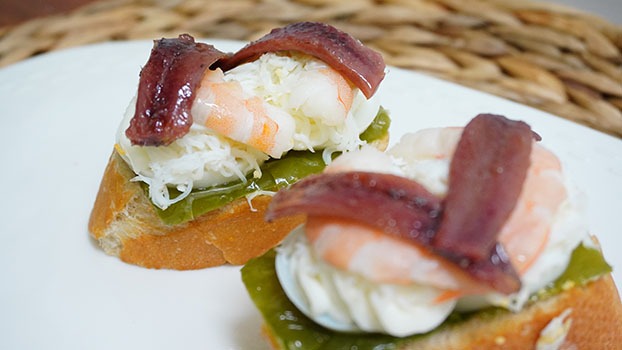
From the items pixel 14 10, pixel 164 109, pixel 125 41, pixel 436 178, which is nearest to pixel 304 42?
pixel 164 109

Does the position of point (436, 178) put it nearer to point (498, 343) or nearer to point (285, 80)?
point (498, 343)

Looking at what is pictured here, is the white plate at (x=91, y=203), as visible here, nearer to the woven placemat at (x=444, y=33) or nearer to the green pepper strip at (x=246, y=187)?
the green pepper strip at (x=246, y=187)

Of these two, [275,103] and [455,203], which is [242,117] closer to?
[275,103]

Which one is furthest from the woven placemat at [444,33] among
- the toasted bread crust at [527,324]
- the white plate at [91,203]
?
the toasted bread crust at [527,324]

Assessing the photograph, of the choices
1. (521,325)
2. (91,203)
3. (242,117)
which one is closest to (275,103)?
(242,117)

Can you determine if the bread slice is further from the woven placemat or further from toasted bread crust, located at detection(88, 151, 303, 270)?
the woven placemat
